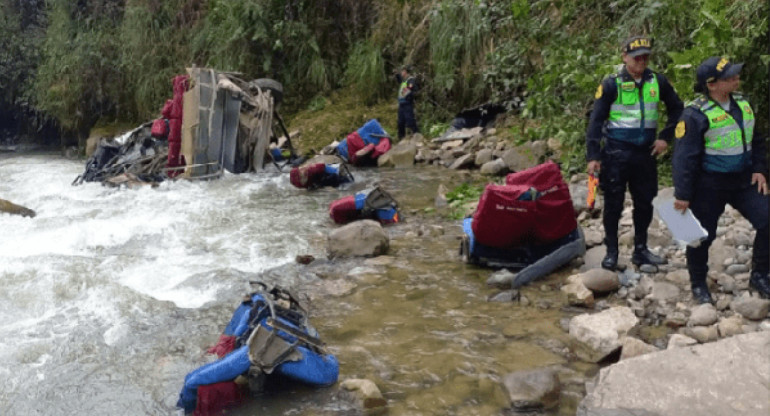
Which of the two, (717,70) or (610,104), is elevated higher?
(717,70)

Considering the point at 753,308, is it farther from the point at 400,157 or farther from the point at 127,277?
the point at 400,157

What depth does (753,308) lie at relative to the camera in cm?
373

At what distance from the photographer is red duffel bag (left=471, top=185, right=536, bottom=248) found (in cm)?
486

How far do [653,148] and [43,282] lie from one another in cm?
465

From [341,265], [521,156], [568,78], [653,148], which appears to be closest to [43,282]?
[341,265]

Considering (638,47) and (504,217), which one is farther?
(504,217)

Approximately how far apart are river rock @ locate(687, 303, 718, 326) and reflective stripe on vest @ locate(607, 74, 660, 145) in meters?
1.15

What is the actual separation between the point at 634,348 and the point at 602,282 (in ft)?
3.27

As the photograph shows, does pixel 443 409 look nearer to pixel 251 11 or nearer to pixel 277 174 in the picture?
pixel 277 174

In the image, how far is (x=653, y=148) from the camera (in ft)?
14.4

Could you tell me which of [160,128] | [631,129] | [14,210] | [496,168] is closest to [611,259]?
[631,129]

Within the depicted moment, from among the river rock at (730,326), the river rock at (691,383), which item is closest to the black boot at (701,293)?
the river rock at (730,326)

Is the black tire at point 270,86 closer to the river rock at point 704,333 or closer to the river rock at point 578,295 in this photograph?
the river rock at point 578,295

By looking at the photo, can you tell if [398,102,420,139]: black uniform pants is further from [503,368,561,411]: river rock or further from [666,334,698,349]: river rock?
[503,368,561,411]: river rock
